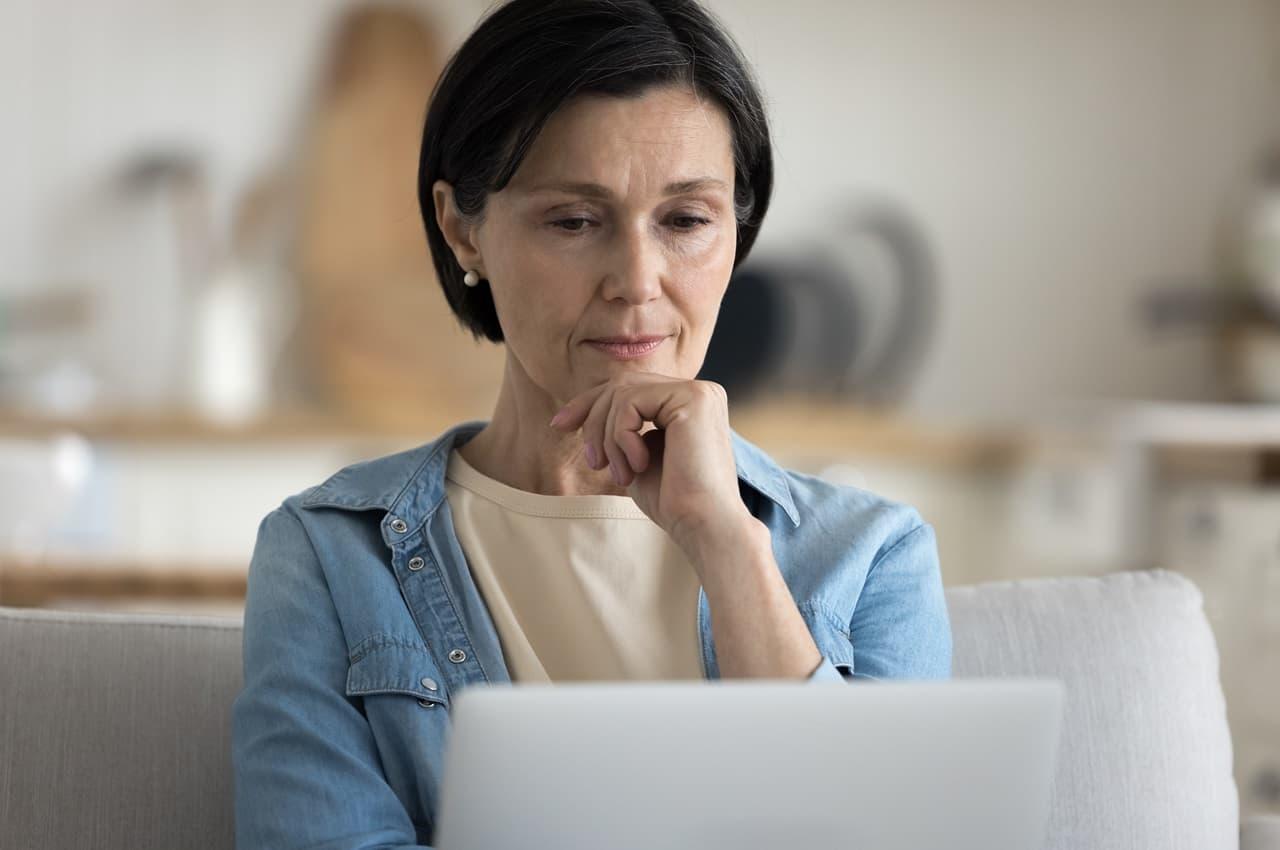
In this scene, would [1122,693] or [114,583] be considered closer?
[1122,693]

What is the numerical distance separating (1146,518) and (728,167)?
2.25 meters

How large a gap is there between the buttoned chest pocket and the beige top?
0.23 feet

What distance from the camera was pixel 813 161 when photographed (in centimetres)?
429

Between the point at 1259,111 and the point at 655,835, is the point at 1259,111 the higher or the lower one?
the higher one

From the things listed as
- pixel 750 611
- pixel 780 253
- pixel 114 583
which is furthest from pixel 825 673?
pixel 780 253

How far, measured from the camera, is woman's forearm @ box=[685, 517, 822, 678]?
1100 mm

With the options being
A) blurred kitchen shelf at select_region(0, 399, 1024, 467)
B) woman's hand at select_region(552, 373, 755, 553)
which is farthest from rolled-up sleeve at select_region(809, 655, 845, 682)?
blurred kitchen shelf at select_region(0, 399, 1024, 467)

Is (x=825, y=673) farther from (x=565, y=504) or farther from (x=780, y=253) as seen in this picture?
(x=780, y=253)

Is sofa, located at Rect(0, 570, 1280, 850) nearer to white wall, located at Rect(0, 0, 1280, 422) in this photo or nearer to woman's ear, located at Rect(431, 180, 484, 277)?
woman's ear, located at Rect(431, 180, 484, 277)

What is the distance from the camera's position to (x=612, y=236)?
1223mm

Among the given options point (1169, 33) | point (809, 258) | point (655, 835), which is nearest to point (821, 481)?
point (655, 835)

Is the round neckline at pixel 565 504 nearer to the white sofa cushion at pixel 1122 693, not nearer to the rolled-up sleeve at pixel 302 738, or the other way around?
the rolled-up sleeve at pixel 302 738

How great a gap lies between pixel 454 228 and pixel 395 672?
413 millimetres

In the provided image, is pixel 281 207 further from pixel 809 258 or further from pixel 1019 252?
pixel 1019 252
